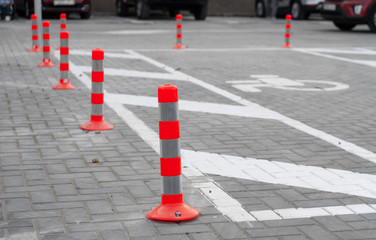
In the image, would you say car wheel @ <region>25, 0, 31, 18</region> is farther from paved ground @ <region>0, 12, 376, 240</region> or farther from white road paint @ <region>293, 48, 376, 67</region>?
white road paint @ <region>293, 48, 376, 67</region>

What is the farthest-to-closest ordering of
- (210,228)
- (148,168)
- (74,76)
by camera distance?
(74,76), (148,168), (210,228)

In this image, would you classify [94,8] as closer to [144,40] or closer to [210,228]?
[144,40]

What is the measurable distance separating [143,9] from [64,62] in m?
16.5

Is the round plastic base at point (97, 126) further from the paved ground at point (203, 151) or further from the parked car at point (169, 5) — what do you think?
the parked car at point (169, 5)

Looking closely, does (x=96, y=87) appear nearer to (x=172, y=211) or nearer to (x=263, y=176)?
(x=263, y=176)

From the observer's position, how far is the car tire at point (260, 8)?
30756mm

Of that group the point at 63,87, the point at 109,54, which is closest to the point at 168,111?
the point at 63,87

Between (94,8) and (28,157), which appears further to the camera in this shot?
(94,8)

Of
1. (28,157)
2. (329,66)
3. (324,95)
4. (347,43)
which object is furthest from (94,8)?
(28,157)

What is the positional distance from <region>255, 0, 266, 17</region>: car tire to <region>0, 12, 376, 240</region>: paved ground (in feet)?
55.8

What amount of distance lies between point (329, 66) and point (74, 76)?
16.7ft

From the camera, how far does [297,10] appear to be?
2886 cm

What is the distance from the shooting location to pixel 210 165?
241 inches

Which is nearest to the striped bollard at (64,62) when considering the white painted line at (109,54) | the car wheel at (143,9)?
the white painted line at (109,54)
